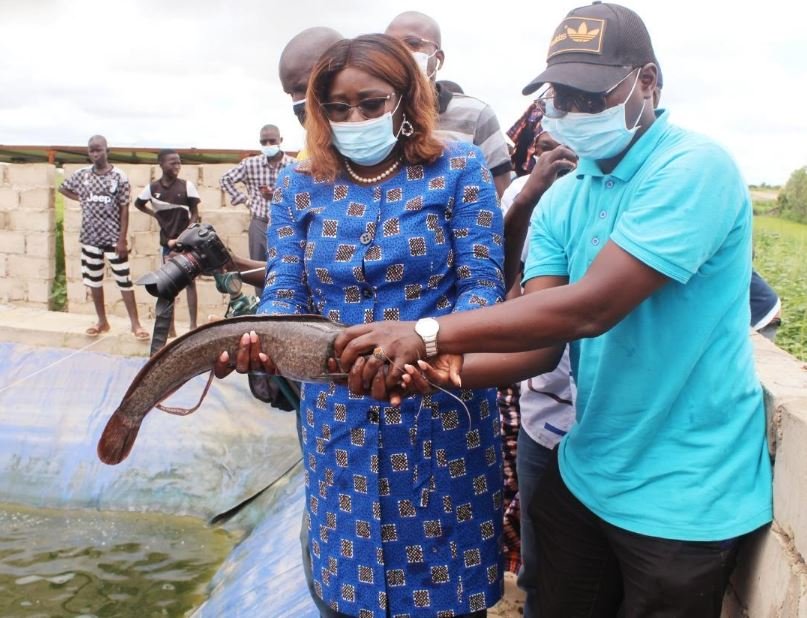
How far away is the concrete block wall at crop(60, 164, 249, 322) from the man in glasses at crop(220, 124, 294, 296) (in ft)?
3.16

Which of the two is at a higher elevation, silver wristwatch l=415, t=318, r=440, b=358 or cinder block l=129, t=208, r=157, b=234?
silver wristwatch l=415, t=318, r=440, b=358

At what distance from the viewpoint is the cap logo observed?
1960 mm

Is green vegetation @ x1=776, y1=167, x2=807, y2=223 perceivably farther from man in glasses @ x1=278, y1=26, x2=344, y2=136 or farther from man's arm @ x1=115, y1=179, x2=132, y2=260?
man in glasses @ x1=278, y1=26, x2=344, y2=136

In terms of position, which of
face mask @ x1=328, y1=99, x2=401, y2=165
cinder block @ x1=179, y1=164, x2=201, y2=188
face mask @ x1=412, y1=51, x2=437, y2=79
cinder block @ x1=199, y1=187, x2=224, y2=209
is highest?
face mask @ x1=412, y1=51, x2=437, y2=79

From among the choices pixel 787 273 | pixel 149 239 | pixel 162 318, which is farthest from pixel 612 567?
pixel 149 239

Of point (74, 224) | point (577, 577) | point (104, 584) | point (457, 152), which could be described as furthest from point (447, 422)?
point (74, 224)

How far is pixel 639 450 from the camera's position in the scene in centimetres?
196

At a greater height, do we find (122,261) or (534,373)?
(534,373)

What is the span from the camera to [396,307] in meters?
2.24

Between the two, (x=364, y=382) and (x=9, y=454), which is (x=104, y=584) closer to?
(x=9, y=454)

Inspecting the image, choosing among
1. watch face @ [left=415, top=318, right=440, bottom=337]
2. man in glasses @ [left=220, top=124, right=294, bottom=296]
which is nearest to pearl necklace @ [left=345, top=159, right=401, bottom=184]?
watch face @ [left=415, top=318, right=440, bottom=337]

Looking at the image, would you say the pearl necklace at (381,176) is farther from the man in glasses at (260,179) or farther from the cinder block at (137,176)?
the cinder block at (137,176)

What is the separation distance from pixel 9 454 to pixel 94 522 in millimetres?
1134

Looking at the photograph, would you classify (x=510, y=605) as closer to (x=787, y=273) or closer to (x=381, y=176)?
(x=381, y=176)
